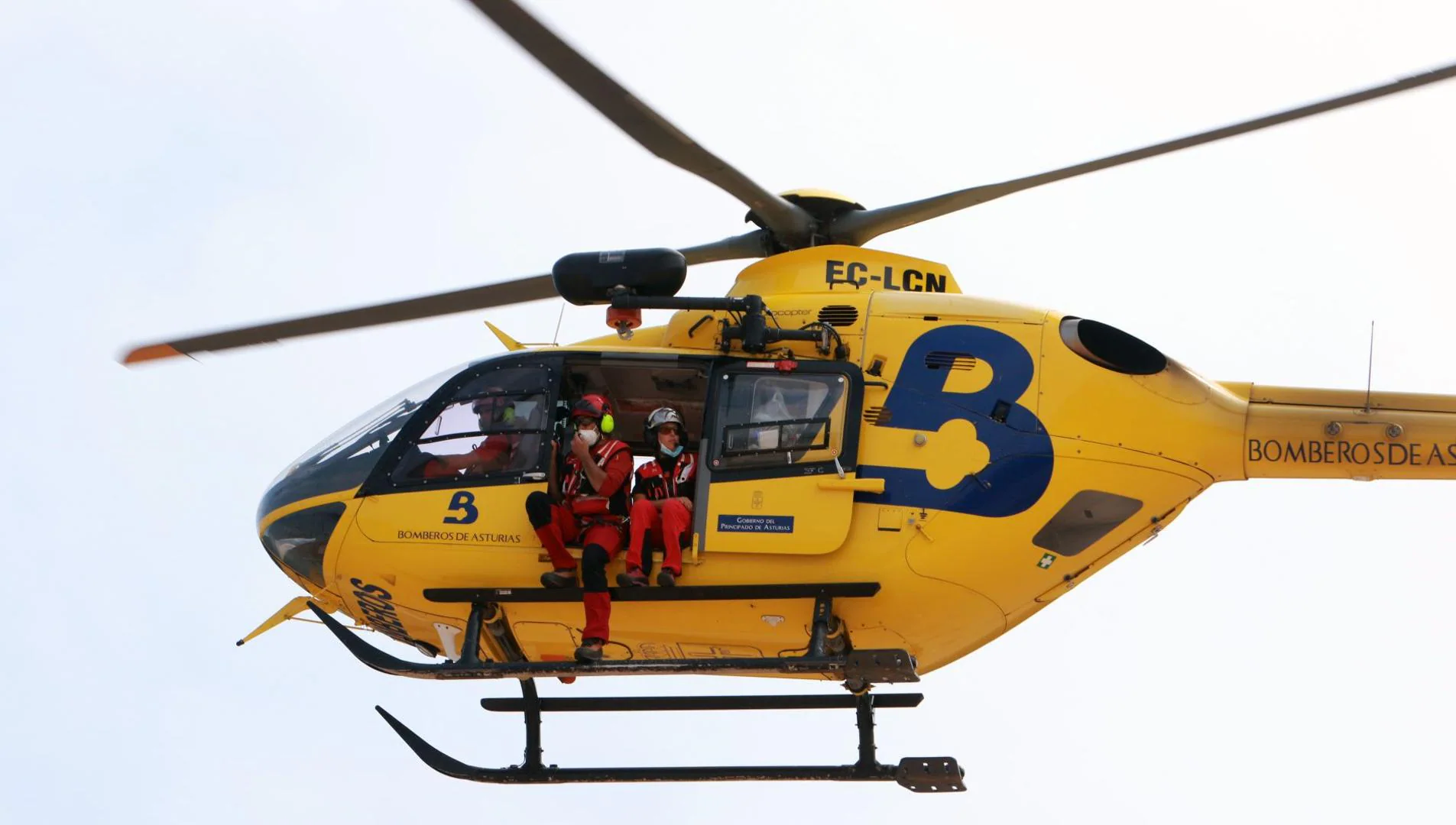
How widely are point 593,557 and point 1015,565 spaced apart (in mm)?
2682

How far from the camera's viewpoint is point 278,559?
14352 mm

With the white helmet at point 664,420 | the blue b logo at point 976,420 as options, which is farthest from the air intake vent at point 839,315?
the white helmet at point 664,420

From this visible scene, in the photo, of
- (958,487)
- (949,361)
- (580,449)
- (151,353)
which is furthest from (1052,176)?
(151,353)

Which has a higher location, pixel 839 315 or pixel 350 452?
pixel 839 315

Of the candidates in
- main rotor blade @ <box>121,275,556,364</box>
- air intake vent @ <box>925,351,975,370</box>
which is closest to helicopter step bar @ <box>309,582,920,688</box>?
air intake vent @ <box>925,351,975,370</box>

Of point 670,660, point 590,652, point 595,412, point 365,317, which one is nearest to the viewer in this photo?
point 670,660

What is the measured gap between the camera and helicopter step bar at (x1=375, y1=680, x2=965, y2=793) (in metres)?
13.0

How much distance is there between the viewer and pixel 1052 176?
1359 cm

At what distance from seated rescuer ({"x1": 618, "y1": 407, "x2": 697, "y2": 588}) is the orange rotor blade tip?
3.81 metres

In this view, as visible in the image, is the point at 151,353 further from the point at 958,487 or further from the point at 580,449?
the point at 958,487

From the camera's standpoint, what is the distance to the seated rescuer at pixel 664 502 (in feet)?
42.6

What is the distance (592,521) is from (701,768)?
177 centimetres

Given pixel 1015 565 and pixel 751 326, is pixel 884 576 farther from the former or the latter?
pixel 751 326

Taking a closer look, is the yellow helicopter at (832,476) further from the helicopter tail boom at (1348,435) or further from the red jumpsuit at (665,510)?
the red jumpsuit at (665,510)
